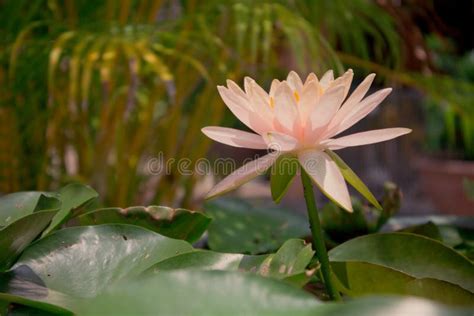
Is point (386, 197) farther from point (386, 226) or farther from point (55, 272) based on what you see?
point (55, 272)

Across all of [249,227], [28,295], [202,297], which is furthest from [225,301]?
[249,227]

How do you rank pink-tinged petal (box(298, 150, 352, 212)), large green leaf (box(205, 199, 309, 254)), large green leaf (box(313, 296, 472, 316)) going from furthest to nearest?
large green leaf (box(205, 199, 309, 254)) < pink-tinged petal (box(298, 150, 352, 212)) < large green leaf (box(313, 296, 472, 316))

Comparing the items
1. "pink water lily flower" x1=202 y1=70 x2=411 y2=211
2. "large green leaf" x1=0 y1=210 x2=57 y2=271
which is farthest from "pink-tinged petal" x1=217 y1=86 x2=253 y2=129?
A: "large green leaf" x1=0 y1=210 x2=57 y2=271

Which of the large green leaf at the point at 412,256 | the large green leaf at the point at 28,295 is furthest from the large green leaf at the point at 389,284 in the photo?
the large green leaf at the point at 28,295

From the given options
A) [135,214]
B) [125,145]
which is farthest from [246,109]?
[125,145]

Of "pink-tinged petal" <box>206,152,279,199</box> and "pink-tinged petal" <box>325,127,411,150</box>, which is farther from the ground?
"pink-tinged petal" <box>325,127,411,150</box>

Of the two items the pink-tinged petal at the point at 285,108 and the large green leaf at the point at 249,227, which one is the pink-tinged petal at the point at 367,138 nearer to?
the pink-tinged petal at the point at 285,108

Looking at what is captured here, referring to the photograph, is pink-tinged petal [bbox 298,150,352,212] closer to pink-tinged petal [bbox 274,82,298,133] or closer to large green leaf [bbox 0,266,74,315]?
pink-tinged petal [bbox 274,82,298,133]
